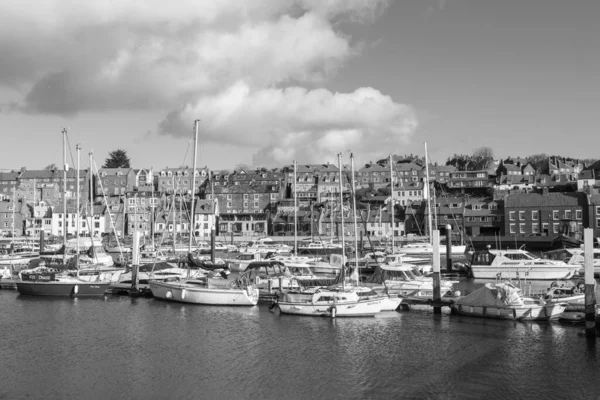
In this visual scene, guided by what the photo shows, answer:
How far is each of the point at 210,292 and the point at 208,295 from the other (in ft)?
0.96

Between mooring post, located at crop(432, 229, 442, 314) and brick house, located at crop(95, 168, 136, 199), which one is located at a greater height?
brick house, located at crop(95, 168, 136, 199)

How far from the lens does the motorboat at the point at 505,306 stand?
102 feet

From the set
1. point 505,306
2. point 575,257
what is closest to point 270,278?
point 505,306

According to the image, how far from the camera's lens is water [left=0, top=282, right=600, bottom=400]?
21344 mm

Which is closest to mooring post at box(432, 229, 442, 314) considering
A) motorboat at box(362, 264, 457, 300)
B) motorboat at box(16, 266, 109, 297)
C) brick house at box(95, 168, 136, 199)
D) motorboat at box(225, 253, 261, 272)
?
motorboat at box(362, 264, 457, 300)

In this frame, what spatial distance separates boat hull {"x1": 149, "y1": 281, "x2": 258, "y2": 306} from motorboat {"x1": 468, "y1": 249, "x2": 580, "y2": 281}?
24135 mm

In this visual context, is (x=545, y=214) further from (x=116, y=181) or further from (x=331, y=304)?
(x=116, y=181)

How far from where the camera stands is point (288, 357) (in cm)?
2566

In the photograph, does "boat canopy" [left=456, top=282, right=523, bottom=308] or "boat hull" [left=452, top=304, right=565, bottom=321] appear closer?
"boat hull" [left=452, top=304, right=565, bottom=321]

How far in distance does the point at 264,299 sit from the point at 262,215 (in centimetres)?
9214

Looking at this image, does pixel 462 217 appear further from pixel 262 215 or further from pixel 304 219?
pixel 262 215

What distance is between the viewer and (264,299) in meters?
39.0

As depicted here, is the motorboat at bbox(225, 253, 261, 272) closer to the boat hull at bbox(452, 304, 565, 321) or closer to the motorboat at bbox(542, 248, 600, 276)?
the motorboat at bbox(542, 248, 600, 276)

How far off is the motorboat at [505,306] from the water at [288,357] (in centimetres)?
71
